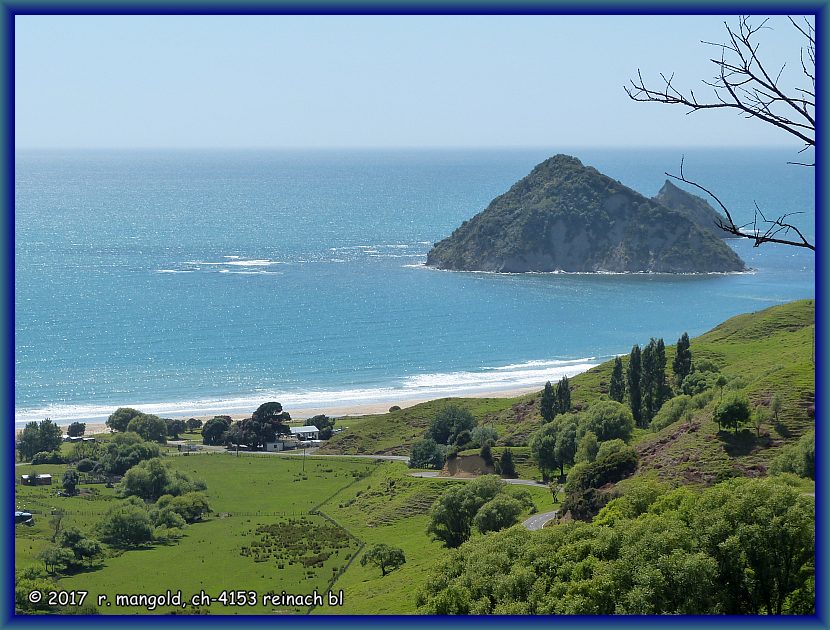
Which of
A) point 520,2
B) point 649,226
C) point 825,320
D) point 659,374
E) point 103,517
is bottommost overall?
point 103,517

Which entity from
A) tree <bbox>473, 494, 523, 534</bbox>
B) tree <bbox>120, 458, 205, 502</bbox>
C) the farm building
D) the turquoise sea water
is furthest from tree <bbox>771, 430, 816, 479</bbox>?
the turquoise sea water

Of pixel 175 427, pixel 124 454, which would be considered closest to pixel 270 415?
pixel 175 427

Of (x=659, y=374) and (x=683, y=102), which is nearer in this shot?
(x=683, y=102)

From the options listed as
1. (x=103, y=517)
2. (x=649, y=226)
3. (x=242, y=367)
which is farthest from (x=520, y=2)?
(x=649, y=226)

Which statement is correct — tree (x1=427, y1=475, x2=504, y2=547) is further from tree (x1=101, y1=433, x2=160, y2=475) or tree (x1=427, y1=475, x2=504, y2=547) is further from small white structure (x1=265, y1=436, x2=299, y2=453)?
small white structure (x1=265, y1=436, x2=299, y2=453)

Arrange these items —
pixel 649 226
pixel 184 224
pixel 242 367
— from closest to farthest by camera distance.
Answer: pixel 242 367 < pixel 649 226 < pixel 184 224

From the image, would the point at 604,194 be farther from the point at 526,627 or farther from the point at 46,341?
the point at 526,627

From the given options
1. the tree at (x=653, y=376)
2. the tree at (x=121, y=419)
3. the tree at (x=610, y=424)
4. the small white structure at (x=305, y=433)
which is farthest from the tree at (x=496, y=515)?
the tree at (x=121, y=419)
